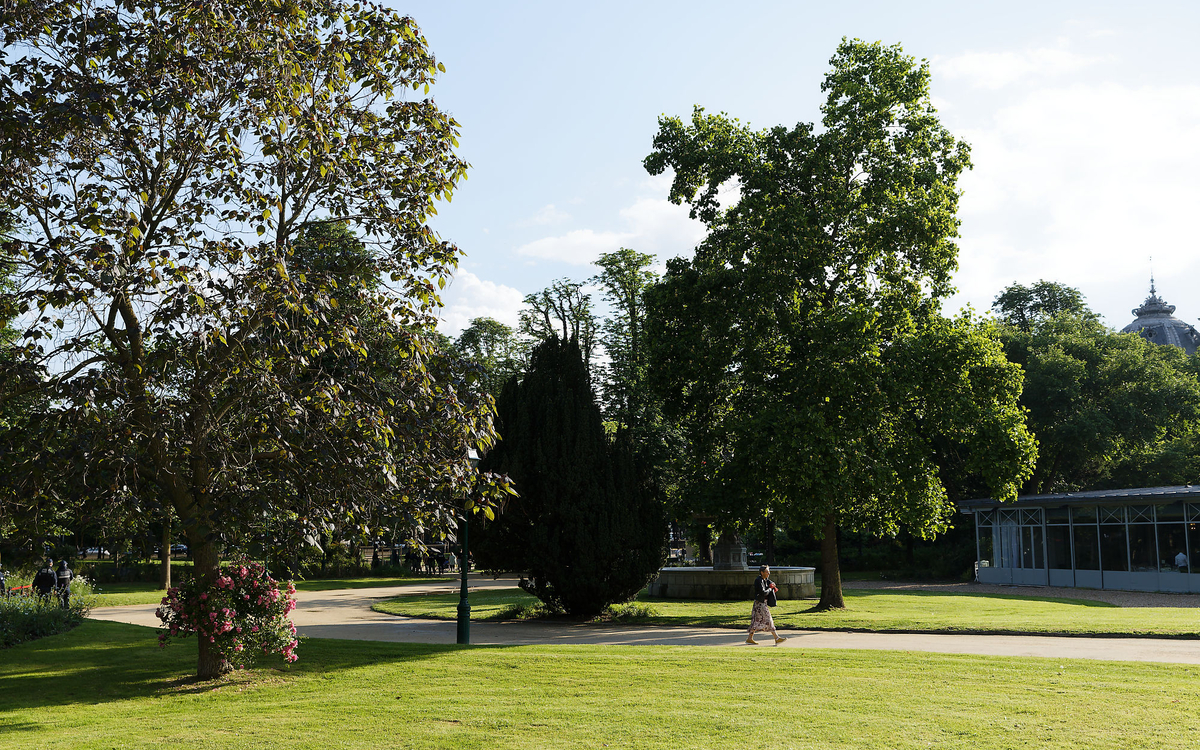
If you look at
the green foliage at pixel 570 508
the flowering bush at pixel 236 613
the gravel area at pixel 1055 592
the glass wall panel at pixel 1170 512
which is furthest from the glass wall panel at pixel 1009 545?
the flowering bush at pixel 236 613

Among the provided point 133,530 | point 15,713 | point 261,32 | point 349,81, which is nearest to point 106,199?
point 261,32

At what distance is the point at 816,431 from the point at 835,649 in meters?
7.21

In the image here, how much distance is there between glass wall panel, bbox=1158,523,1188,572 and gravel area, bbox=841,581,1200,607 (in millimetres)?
1583

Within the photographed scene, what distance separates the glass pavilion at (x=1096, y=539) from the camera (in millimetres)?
31844

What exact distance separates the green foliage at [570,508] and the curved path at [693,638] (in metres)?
1.17

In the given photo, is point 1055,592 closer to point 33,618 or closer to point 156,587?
point 33,618

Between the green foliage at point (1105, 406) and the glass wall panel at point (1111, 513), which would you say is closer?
the glass wall panel at point (1111, 513)

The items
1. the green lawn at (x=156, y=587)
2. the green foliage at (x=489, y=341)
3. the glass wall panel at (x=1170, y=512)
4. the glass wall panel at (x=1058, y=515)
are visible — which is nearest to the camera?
the green lawn at (x=156, y=587)

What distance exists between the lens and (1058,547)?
119 feet

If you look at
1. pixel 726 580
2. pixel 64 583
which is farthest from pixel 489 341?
pixel 64 583

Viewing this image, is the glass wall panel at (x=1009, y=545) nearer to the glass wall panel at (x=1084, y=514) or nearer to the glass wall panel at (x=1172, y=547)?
the glass wall panel at (x=1084, y=514)

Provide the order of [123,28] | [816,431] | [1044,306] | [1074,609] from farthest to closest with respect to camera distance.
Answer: [1044,306] < [1074,609] < [816,431] < [123,28]

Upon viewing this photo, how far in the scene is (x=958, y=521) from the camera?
160 feet

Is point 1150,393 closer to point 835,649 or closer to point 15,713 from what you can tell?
point 835,649
